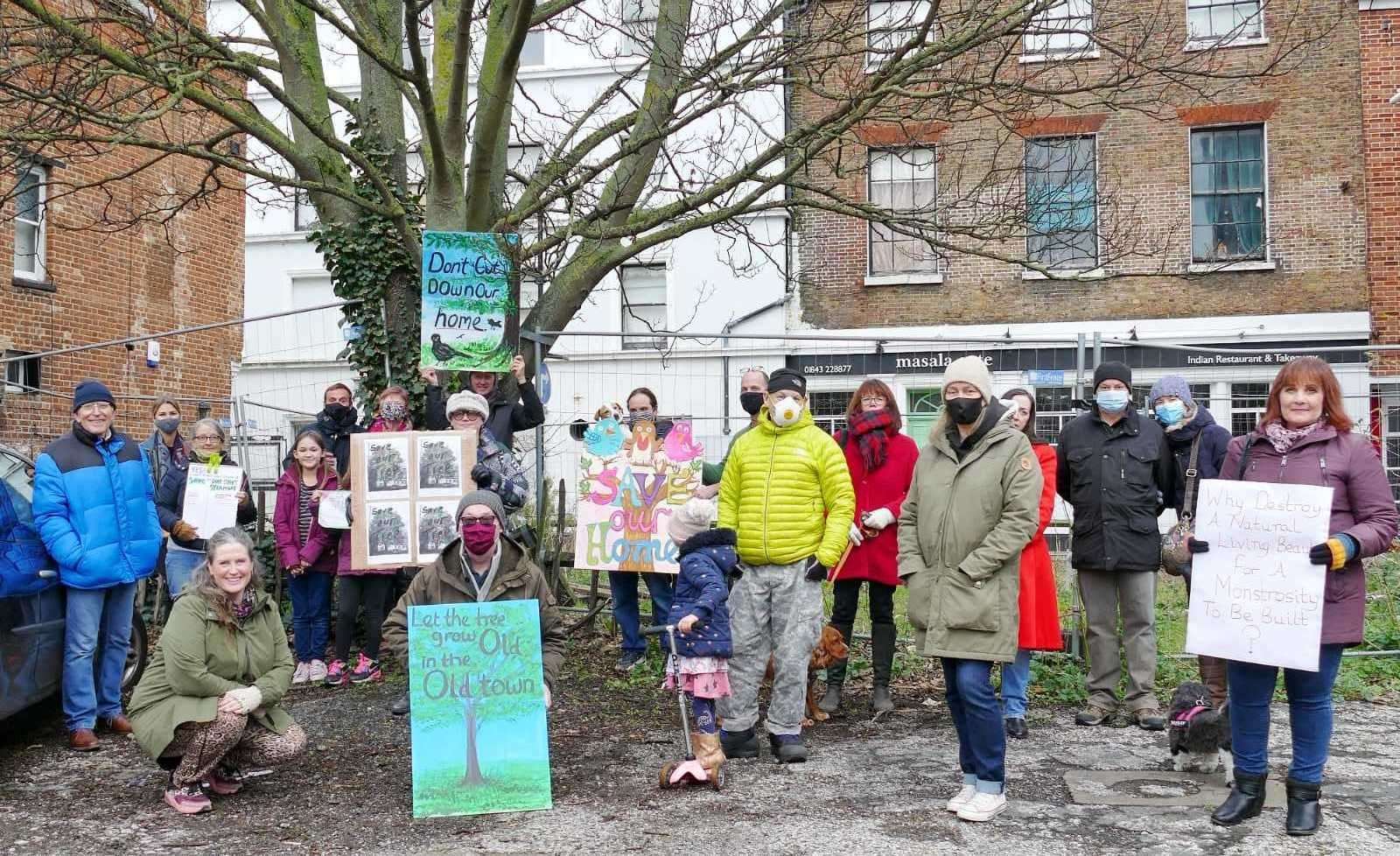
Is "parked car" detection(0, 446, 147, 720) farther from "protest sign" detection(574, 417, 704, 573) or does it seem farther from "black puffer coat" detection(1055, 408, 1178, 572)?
"black puffer coat" detection(1055, 408, 1178, 572)

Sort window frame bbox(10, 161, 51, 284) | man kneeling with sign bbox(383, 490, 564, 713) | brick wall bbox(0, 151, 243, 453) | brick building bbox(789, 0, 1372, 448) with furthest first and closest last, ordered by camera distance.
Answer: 1. brick building bbox(789, 0, 1372, 448)
2. window frame bbox(10, 161, 51, 284)
3. brick wall bbox(0, 151, 243, 453)
4. man kneeling with sign bbox(383, 490, 564, 713)

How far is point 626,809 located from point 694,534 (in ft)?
4.49

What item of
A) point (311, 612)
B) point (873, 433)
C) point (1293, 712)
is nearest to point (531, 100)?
point (873, 433)

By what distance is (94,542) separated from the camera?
6707 millimetres

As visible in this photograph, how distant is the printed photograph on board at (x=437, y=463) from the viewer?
749 centimetres

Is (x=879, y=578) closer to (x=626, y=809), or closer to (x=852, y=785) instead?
A: (x=852, y=785)

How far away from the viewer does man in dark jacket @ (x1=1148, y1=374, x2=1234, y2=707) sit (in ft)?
22.1

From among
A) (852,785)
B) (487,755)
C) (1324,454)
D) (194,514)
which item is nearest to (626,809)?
(487,755)

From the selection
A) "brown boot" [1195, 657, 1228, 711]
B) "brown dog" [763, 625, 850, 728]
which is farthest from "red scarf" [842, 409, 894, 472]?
"brown boot" [1195, 657, 1228, 711]

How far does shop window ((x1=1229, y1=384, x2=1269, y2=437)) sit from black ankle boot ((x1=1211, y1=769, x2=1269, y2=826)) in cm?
466

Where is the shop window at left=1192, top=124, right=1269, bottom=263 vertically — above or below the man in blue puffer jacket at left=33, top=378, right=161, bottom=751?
above

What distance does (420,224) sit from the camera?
916 cm

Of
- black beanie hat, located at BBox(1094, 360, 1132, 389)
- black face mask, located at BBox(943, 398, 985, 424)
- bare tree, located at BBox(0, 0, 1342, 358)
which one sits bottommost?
black face mask, located at BBox(943, 398, 985, 424)

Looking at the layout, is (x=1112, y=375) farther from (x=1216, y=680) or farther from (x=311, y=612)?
(x=311, y=612)
